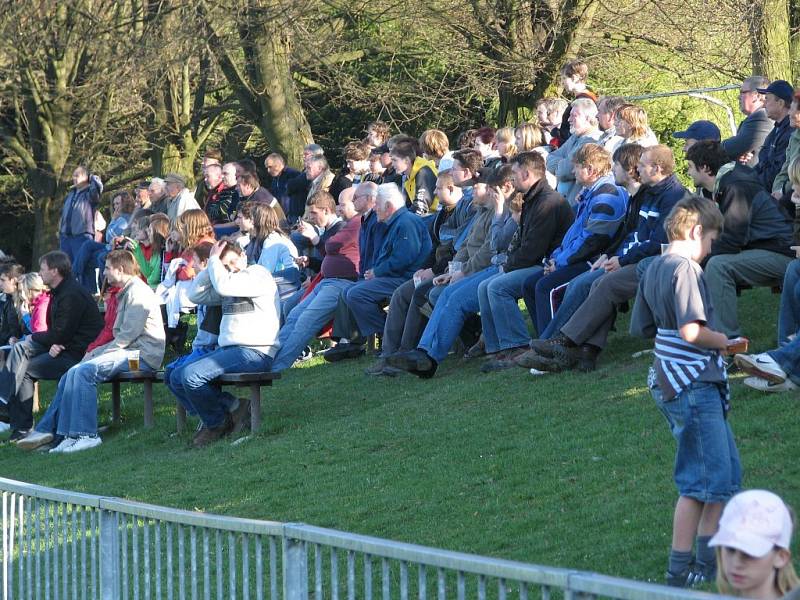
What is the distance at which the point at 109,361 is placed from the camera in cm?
1329

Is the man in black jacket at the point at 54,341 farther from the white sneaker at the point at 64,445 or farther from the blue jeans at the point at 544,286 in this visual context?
the blue jeans at the point at 544,286

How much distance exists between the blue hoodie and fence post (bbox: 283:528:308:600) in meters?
7.37

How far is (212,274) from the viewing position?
38.1 feet

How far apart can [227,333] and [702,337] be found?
6.48 metres

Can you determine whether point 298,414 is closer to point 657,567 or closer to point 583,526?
point 583,526

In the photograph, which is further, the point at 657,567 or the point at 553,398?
the point at 553,398

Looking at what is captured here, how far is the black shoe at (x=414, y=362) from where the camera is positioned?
1227 cm

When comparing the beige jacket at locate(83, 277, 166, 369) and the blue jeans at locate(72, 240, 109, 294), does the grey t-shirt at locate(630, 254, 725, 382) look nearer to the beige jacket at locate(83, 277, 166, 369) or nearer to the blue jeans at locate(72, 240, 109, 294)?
the beige jacket at locate(83, 277, 166, 369)

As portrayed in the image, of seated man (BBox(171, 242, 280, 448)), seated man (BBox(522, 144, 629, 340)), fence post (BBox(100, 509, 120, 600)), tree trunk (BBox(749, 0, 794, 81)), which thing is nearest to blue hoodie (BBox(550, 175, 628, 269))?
seated man (BBox(522, 144, 629, 340))

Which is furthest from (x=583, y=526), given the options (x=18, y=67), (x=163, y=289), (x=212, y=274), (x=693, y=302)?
(x=18, y=67)

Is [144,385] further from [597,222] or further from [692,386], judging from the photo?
[692,386]

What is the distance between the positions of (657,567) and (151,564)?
256cm

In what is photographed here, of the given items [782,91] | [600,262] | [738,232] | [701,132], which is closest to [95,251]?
[600,262]

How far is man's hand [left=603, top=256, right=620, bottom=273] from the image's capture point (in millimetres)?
10812
